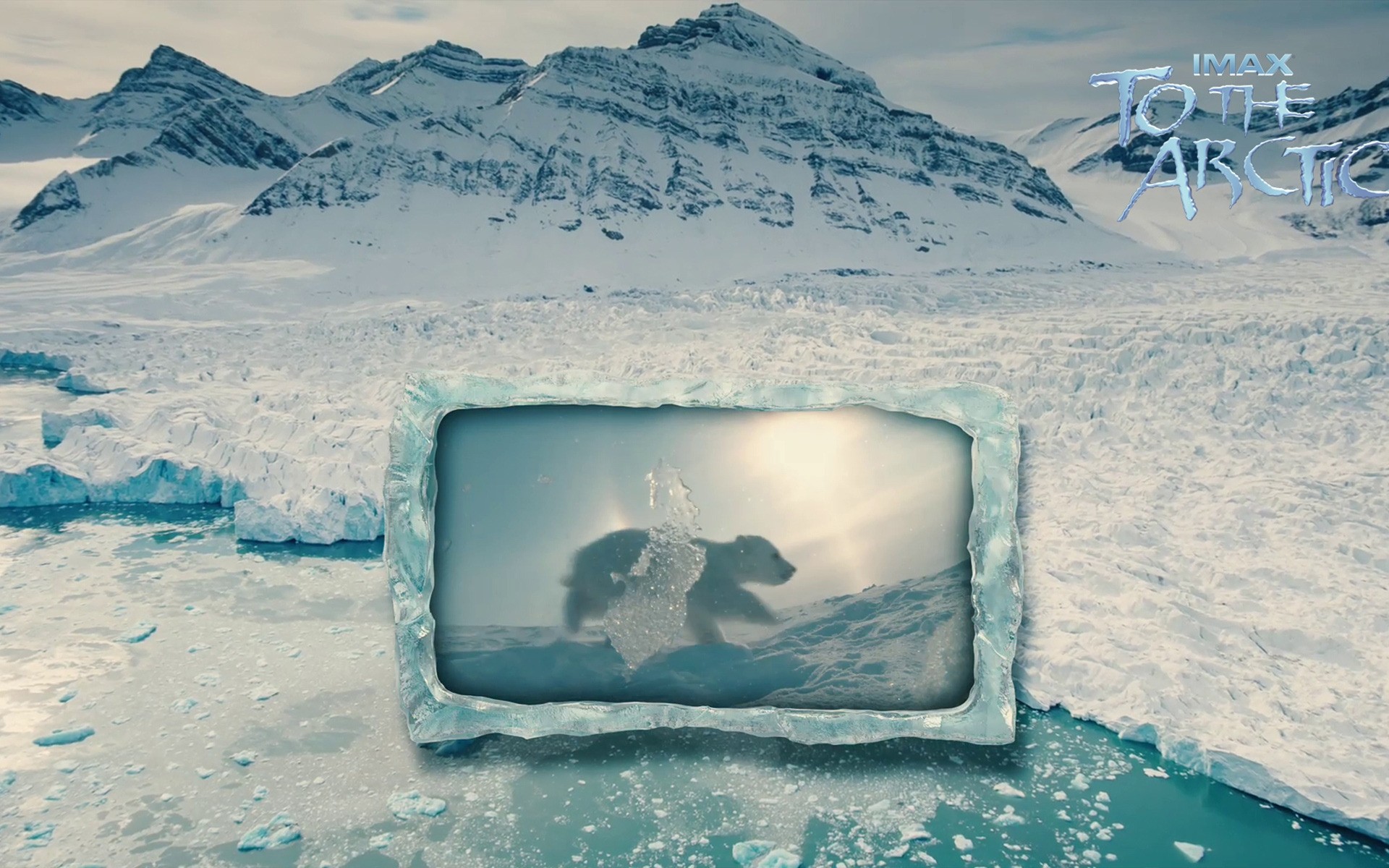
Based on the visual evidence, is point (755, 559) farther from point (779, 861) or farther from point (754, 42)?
point (754, 42)

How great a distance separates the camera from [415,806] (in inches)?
115

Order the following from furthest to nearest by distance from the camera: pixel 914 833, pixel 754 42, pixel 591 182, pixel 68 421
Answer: pixel 754 42, pixel 591 182, pixel 68 421, pixel 914 833

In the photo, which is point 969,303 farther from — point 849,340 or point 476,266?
point 476,266

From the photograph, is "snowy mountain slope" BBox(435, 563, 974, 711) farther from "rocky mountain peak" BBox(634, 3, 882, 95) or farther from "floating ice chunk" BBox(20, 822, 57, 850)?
"rocky mountain peak" BBox(634, 3, 882, 95)

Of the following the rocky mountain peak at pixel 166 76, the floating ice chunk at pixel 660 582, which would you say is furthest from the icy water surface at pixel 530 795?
the rocky mountain peak at pixel 166 76

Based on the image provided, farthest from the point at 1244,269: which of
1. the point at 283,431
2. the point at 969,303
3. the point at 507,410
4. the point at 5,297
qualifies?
the point at 5,297

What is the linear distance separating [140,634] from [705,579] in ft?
11.1

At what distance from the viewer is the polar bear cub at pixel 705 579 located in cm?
258

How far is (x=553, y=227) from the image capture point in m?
27.7

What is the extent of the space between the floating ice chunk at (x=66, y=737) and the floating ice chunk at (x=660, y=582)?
2479mm

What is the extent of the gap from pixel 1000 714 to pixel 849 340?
23.4ft

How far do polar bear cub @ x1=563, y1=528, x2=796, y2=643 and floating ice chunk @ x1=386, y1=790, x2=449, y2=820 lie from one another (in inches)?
36.4

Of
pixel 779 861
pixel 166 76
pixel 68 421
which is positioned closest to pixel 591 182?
pixel 68 421

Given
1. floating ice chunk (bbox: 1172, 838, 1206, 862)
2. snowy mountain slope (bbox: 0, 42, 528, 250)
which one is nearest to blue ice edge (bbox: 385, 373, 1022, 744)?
floating ice chunk (bbox: 1172, 838, 1206, 862)
